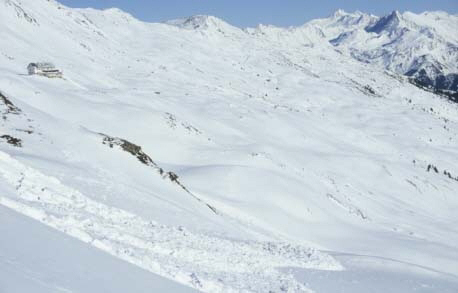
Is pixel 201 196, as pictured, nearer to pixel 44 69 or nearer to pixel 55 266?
pixel 55 266

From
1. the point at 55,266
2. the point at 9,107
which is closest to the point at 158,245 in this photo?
the point at 55,266

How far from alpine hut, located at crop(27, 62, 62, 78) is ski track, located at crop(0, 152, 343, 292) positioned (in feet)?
163

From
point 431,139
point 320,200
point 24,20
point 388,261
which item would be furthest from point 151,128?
point 431,139

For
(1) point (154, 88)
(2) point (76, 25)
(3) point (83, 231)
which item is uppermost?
(2) point (76, 25)

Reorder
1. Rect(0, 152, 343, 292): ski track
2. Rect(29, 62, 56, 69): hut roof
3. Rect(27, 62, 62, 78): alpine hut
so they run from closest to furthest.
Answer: Rect(0, 152, 343, 292): ski track, Rect(27, 62, 62, 78): alpine hut, Rect(29, 62, 56, 69): hut roof

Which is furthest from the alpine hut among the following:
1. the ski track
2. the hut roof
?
the ski track

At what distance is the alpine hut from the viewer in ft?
229

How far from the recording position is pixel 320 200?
52.2m

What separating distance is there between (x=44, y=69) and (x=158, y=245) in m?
57.8

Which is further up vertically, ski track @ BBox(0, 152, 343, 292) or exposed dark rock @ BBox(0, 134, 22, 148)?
exposed dark rock @ BBox(0, 134, 22, 148)

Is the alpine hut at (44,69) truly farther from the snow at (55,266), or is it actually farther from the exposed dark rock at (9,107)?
the snow at (55,266)

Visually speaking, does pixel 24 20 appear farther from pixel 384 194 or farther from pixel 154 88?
pixel 384 194

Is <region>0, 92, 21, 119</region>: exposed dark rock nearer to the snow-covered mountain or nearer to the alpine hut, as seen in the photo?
the snow-covered mountain

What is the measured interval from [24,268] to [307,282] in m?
11.5
